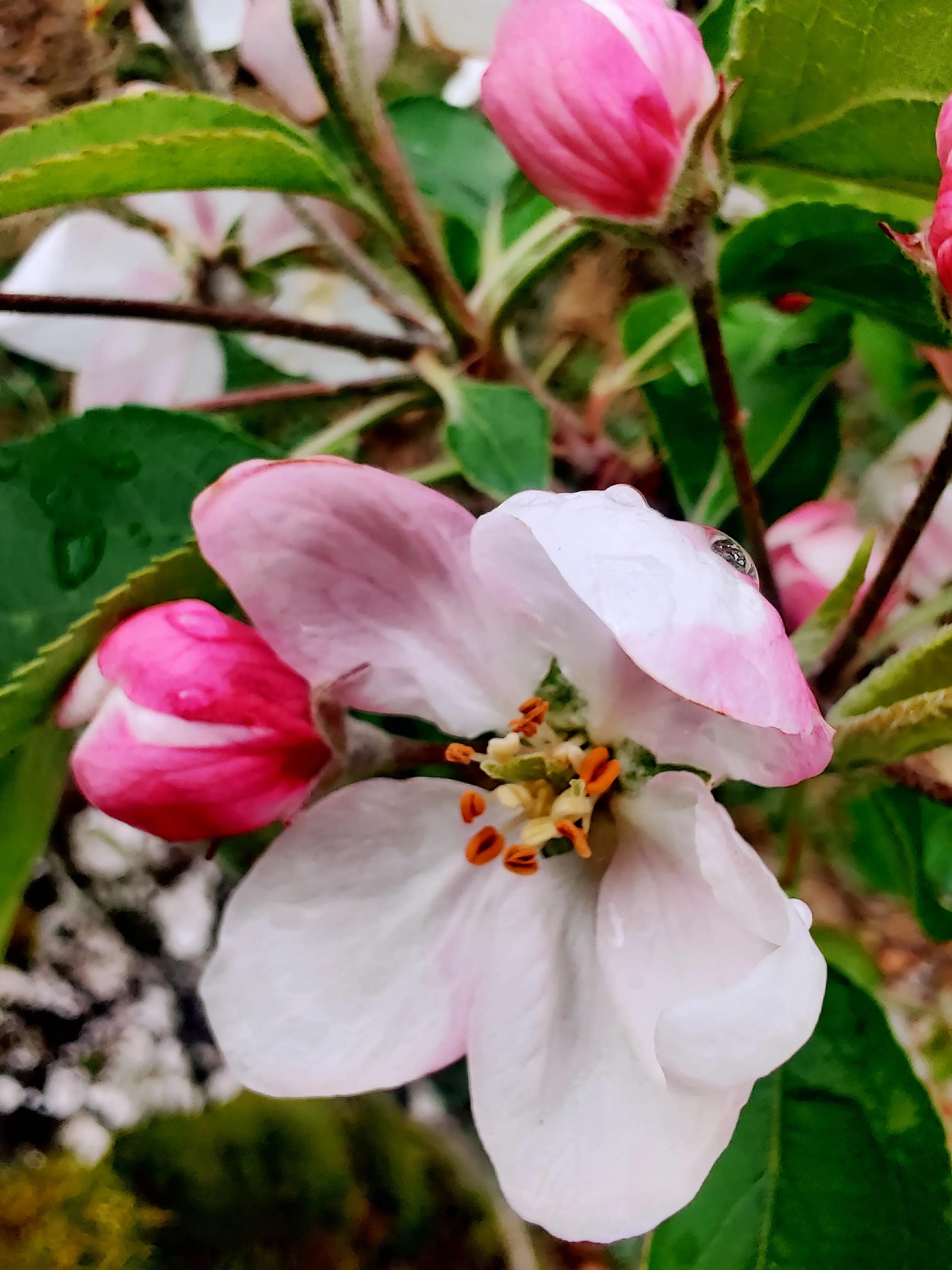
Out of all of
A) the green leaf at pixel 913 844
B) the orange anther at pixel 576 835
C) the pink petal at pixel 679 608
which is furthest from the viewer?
the green leaf at pixel 913 844

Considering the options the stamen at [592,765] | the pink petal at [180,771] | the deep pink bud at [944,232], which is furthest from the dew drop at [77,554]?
the deep pink bud at [944,232]

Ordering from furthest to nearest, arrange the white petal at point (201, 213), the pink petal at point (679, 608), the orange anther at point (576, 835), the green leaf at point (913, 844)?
1. the white petal at point (201, 213)
2. the green leaf at point (913, 844)
3. the orange anther at point (576, 835)
4. the pink petal at point (679, 608)

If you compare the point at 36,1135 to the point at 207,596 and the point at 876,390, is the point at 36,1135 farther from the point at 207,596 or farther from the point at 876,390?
the point at 876,390

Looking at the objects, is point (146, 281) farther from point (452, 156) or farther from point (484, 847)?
point (484, 847)

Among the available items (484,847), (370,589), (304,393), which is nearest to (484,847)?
(484,847)

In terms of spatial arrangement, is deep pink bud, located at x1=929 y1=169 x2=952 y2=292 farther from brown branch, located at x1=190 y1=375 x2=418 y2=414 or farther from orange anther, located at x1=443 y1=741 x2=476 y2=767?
brown branch, located at x1=190 y1=375 x2=418 y2=414

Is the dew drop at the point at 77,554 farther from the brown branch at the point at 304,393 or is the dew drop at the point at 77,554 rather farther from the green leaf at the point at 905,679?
the green leaf at the point at 905,679
